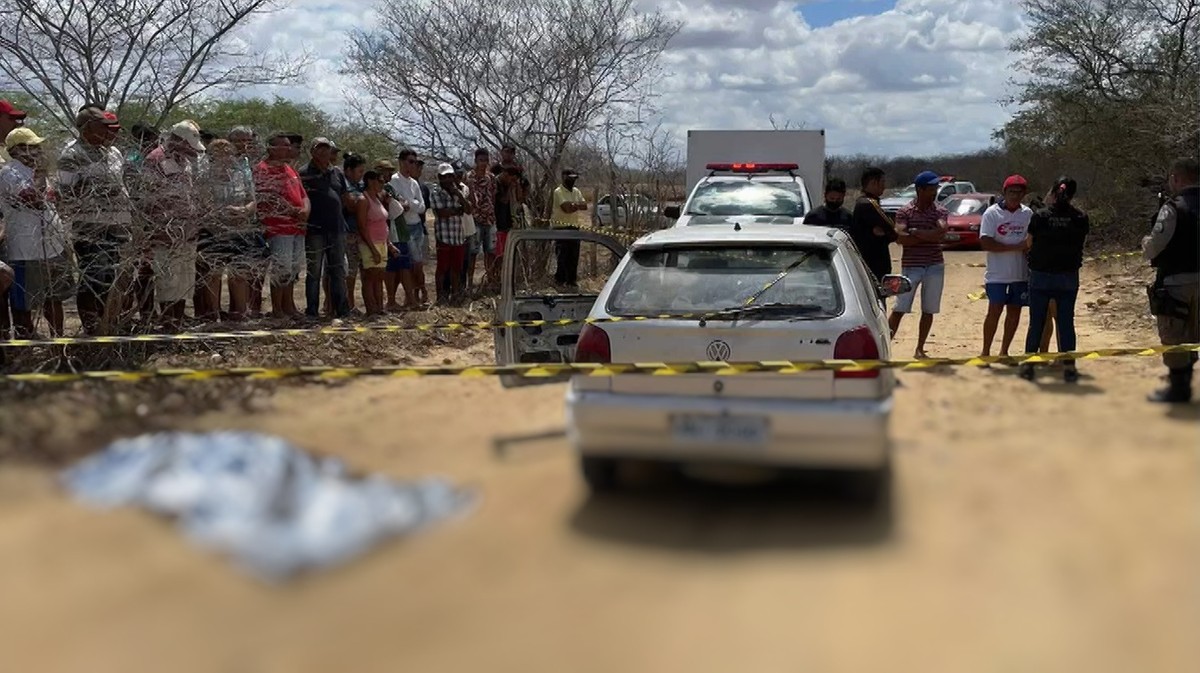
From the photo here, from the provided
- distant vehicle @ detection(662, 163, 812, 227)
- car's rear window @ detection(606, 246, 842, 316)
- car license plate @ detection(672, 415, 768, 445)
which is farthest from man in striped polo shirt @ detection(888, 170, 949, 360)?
car license plate @ detection(672, 415, 768, 445)

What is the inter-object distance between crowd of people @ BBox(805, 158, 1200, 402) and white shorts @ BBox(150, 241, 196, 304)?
3.31 meters

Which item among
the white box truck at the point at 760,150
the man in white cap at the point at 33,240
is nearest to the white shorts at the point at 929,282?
the man in white cap at the point at 33,240

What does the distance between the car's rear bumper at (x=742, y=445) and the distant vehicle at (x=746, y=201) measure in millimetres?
8257

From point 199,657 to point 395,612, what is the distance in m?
0.35

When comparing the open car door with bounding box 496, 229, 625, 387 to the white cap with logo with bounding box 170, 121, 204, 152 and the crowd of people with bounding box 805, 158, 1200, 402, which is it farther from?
the white cap with logo with bounding box 170, 121, 204, 152

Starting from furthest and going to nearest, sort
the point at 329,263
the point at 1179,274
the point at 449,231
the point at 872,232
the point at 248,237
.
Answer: the point at 449,231 → the point at 329,263 → the point at 872,232 → the point at 248,237 → the point at 1179,274

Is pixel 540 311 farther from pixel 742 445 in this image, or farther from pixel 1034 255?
pixel 742 445

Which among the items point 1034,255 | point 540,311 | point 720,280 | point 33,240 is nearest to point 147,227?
point 33,240

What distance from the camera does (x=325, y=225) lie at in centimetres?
754

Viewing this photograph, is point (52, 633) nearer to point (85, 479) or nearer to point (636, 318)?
point (85, 479)

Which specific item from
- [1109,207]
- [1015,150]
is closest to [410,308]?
[1109,207]

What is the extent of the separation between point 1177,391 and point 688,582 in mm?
1190

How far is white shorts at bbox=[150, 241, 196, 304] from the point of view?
454 centimetres

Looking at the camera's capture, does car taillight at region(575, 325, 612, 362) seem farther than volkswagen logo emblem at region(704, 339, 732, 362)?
Yes
